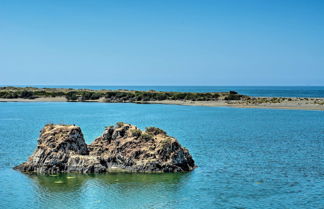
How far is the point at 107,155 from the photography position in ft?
106

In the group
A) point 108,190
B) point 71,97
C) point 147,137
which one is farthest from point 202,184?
point 71,97

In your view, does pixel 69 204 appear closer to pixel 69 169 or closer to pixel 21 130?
pixel 69 169

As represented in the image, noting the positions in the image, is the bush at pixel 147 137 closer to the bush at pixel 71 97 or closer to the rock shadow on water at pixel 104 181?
the rock shadow on water at pixel 104 181

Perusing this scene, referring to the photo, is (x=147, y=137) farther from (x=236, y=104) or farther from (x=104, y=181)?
(x=236, y=104)

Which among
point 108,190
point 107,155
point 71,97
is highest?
point 71,97

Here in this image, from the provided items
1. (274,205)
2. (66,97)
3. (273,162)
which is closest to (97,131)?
(273,162)

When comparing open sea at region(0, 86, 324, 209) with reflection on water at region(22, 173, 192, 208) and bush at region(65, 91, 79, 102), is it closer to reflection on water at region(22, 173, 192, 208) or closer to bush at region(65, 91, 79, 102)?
reflection on water at region(22, 173, 192, 208)

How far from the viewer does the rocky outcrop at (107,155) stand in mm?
30984

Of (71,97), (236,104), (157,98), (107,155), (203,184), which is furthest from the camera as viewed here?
(71,97)

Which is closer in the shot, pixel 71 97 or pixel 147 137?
pixel 147 137

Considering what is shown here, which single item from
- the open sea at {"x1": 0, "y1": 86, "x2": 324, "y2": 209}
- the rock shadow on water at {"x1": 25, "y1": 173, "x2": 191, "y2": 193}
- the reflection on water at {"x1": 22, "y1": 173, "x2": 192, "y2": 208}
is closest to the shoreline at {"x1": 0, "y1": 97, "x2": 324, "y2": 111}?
the open sea at {"x1": 0, "y1": 86, "x2": 324, "y2": 209}

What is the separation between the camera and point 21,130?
57500 mm

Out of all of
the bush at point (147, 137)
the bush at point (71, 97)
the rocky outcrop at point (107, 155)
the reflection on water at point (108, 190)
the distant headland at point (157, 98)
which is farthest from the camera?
the bush at point (71, 97)

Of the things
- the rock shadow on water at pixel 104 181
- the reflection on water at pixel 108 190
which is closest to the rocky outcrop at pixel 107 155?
the rock shadow on water at pixel 104 181
